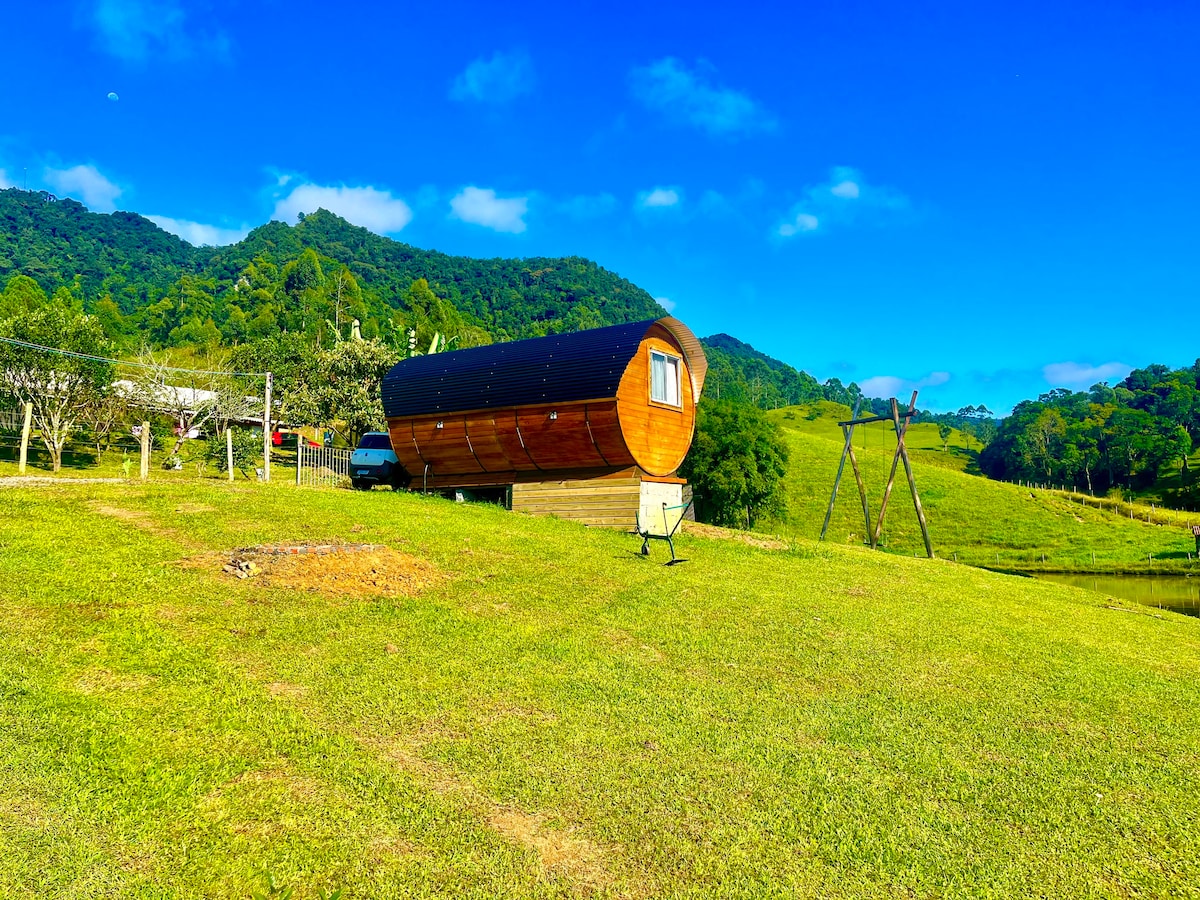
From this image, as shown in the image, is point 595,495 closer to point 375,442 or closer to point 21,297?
point 375,442

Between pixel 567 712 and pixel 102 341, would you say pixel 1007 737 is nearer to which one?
pixel 567 712

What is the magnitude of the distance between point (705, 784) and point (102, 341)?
139 feet

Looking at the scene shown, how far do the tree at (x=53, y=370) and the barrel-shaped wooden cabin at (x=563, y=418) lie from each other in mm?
21559

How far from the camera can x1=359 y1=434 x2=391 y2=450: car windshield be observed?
A: 27531 mm

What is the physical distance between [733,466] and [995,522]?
28.9 m

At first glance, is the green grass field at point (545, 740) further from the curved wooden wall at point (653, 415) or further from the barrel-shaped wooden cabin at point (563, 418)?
the curved wooden wall at point (653, 415)

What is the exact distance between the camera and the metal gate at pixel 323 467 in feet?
87.2

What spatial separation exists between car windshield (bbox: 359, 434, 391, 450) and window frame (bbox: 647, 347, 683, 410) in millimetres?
11201

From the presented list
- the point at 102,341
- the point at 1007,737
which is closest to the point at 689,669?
the point at 1007,737

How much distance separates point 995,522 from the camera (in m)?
57.4

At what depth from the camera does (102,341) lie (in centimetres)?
3734

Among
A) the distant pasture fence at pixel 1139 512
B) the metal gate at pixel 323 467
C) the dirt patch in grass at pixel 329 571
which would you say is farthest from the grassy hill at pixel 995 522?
the dirt patch in grass at pixel 329 571

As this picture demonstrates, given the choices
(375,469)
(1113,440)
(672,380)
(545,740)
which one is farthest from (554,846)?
(1113,440)

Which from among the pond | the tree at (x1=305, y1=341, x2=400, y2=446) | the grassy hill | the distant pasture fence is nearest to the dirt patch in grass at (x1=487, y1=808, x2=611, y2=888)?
the pond
